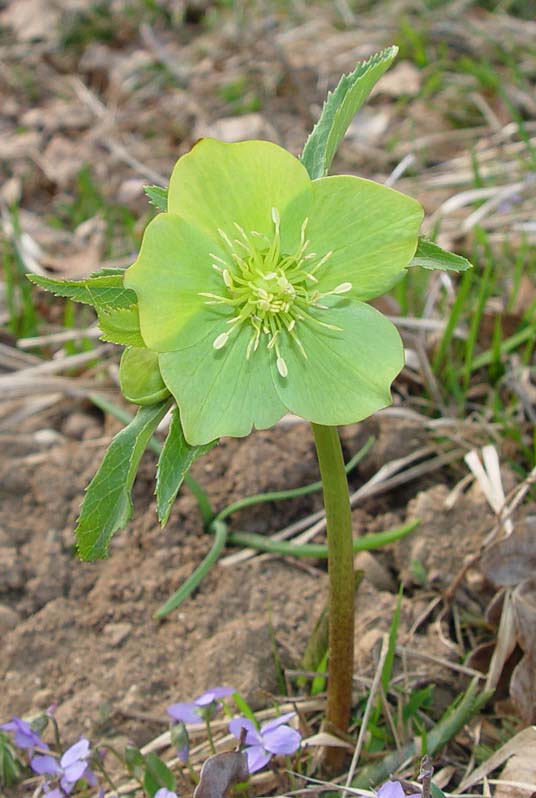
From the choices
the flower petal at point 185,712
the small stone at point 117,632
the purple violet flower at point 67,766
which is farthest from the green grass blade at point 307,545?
the purple violet flower at point 67,766

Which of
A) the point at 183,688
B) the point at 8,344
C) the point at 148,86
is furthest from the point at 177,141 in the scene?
the point at 183,688

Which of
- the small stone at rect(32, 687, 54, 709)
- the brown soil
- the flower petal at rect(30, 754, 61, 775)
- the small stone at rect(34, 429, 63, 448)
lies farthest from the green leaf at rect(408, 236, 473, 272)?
the small stone at rect(34, 429, 63, 448)

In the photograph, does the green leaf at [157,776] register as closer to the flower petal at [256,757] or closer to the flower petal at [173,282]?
the flower petal at [256,757]

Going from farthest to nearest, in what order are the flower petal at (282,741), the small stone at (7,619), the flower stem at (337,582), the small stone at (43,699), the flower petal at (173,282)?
the small stone at (7,619) < the small stone at (43,699) < the flower petal at (282,741) < the flower stem at (337,582) < the flower petal at (173,282)

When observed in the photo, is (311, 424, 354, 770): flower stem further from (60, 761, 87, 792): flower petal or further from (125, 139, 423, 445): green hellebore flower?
(60, 761, 87, 792): flower petal

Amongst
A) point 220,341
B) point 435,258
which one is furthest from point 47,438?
point 435,258

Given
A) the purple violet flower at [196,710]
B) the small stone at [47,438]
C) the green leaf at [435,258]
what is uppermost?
the green leaf at [435,258]

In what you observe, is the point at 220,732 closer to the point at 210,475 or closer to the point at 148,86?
the point at 210,475

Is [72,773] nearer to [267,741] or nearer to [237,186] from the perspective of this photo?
[267,741]
